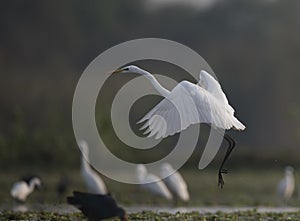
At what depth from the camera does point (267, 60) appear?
36.0 metres

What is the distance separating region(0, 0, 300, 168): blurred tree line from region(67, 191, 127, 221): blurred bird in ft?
48.4

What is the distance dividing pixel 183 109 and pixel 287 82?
25207 millimetres

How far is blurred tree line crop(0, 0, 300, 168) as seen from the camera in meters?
25.7

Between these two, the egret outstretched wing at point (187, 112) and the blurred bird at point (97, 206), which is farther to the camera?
the egret outstretched wing at point (187, 112)

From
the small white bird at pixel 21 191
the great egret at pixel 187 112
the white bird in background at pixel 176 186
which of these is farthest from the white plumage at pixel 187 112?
the small white bird at pixel 21 191

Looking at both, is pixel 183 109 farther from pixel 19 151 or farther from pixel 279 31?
pixel 279 31

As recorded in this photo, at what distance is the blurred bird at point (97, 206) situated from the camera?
9.66 meters

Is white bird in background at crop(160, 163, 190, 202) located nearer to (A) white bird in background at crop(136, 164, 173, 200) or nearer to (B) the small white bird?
(A) white bird in background at crop(136, 164, 173, 200)

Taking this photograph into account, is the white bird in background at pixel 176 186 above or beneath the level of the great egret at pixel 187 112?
beneath

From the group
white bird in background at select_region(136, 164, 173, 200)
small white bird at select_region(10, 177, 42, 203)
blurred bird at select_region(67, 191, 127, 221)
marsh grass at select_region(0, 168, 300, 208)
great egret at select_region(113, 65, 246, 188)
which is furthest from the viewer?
marsh grass at select_region(0, 168, 300, 208)

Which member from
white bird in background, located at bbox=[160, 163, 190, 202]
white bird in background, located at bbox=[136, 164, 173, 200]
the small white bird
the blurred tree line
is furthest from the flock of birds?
the blurred tree line

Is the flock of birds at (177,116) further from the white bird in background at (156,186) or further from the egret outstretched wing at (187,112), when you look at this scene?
the white bird in background at (156,186)

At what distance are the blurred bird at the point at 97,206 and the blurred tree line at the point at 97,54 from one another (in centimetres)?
1475

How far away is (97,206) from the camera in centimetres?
967
